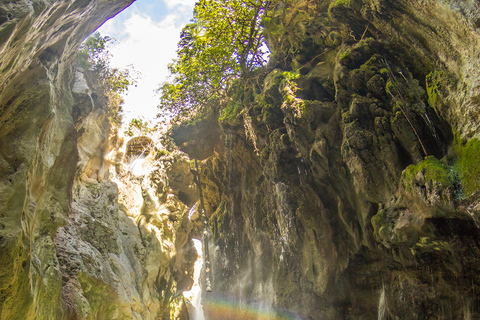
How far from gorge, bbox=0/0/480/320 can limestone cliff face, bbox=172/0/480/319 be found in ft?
0.14

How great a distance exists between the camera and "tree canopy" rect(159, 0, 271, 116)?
12.3 meters

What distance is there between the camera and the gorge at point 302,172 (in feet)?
18.4

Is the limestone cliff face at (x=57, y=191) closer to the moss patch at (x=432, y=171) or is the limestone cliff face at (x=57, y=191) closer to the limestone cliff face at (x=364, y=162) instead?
the limestone cliff face at (x=364, y=162)

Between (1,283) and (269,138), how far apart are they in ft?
31.8

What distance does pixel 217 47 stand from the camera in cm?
1265

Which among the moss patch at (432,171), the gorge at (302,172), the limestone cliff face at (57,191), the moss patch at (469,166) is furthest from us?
the moss patch at (432,171)

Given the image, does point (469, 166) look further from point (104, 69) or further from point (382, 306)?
point (104, 69)

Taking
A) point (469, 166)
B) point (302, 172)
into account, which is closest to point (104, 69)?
point (302, 172)

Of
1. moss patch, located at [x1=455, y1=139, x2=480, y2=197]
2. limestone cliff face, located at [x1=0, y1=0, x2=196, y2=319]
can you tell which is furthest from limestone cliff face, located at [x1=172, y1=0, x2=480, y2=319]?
limestone cliff face, located at [x1=0, y1=0, x2=196, y2=319]

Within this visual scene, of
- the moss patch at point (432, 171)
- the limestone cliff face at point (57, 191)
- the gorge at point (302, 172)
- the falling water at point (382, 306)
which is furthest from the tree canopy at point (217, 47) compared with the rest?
the falling water at point (382, 306)

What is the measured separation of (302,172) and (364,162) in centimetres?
319

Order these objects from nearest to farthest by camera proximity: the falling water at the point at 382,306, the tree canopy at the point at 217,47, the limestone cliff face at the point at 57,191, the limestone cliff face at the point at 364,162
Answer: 1. the limestone cliff face at the point at 57,191
2. the limestone cliff face at the point at 364,162
3. the falling water at the point at 382,306
4. the tree canopy at the point at 217,47

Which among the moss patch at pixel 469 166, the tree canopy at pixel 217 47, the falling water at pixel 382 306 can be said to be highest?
the tree canopy at pixel 217 47

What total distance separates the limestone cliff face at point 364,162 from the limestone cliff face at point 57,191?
6121 millimetres
